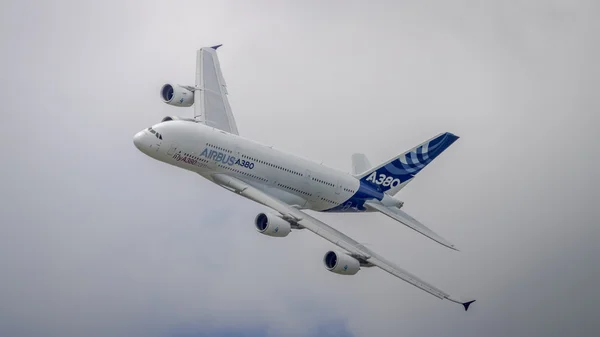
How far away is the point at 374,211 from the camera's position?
133 m

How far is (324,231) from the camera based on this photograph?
393ft

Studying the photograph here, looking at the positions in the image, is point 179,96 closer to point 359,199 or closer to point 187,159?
point 187,159

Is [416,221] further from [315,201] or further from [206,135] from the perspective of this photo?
[206,135]

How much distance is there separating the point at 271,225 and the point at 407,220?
17.3 meters

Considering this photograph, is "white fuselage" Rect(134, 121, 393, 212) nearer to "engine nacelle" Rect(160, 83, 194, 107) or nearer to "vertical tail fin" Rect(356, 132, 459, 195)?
"vertical tail fin" Rect(356, 132, 459, 195)

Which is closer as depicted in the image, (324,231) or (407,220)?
(324,231)

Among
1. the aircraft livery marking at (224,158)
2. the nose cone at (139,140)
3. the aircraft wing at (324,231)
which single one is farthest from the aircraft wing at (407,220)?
the nose cone at (139,140)

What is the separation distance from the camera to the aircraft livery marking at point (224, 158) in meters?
120

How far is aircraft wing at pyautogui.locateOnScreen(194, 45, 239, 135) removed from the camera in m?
132

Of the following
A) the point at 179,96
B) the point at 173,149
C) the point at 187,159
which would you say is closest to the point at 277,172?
the point at 187,159

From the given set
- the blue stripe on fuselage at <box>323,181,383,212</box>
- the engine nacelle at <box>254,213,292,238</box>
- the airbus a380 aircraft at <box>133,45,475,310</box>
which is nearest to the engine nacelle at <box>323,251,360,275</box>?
the airbus a380 aircraft at <box>133,45,475,310</box>

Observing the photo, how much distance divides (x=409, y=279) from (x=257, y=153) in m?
18.5

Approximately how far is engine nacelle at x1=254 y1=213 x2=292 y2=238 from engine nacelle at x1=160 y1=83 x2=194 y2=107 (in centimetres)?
1994

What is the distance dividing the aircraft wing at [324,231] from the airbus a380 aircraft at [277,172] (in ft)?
0.30
